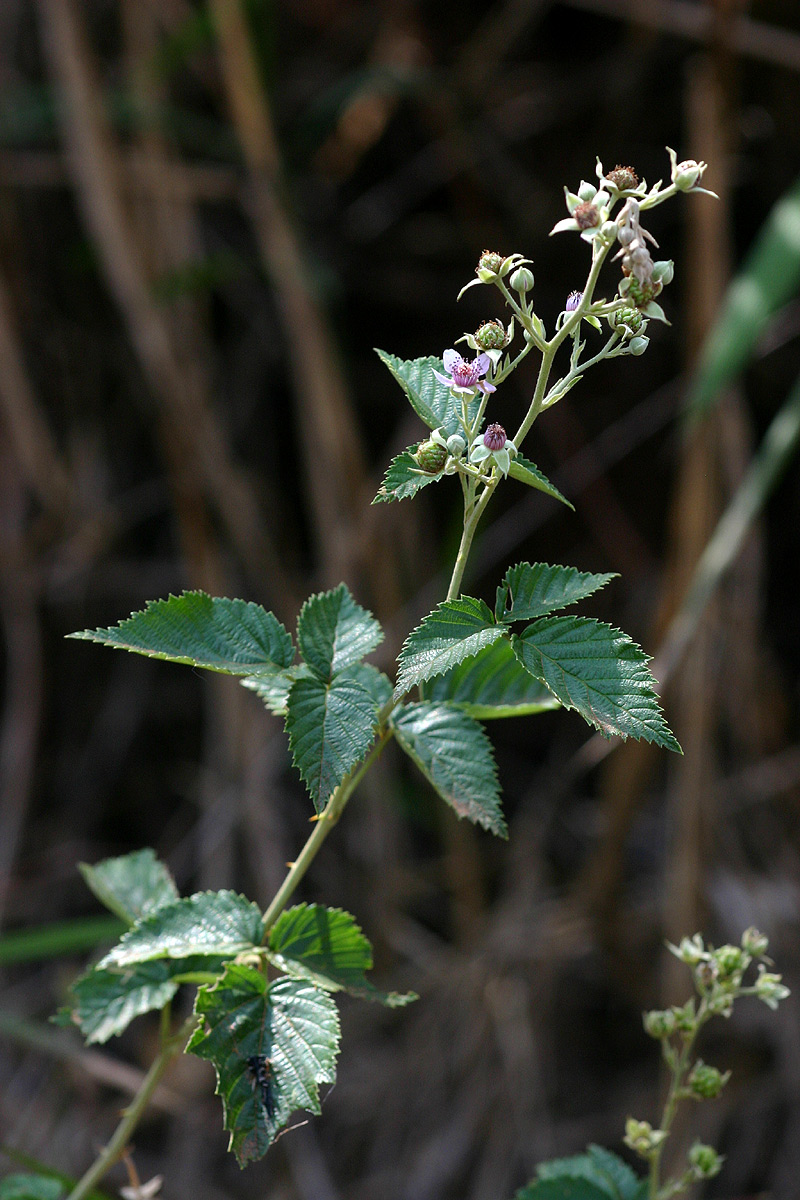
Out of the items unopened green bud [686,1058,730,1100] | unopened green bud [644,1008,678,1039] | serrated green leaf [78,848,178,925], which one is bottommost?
unopened green bud [686,1058,730,1100]

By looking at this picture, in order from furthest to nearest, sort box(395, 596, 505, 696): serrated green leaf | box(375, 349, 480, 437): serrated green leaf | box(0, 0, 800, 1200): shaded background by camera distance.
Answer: box(0, 0, 800, 1200): shaded background, box(375, 349, 480, 437): serrated green leaf, box(395, 596, 505, 696): serrated green leaf

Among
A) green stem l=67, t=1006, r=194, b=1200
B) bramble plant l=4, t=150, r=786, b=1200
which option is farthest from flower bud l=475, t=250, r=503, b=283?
green stem l=67, t=1006, r=194, b=1200

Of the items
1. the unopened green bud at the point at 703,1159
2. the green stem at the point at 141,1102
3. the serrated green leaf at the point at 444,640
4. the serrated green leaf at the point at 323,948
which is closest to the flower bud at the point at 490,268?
the serrated green leaf at the point at 444,640

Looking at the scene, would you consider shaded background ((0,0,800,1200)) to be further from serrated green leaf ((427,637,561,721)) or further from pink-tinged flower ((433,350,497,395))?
pink-tinged flower ((433,350,497,395))

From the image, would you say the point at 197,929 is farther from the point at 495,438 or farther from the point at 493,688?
the point at 495,438

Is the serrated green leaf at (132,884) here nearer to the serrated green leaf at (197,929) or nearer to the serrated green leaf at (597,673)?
the serrated green leaf at (197,929)

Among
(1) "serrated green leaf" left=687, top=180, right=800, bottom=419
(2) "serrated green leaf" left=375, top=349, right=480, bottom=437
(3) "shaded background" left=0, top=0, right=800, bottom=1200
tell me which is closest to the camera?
(2) "serrated green leaf" left=375, top=349, right=480, bottom=437
